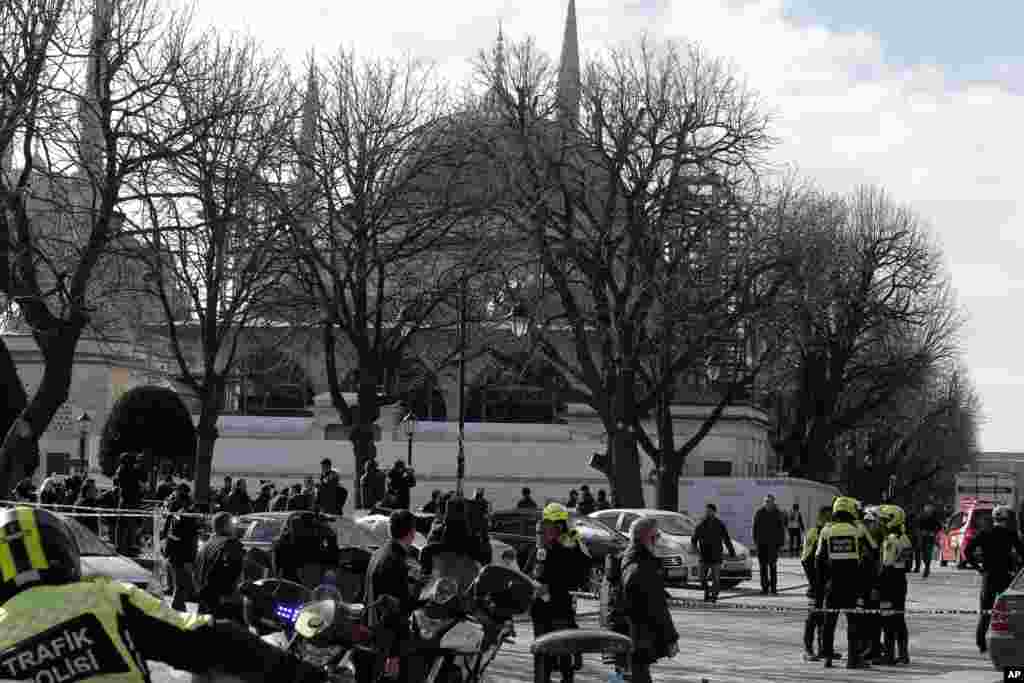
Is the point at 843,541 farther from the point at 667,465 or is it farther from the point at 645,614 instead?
the point at 667,465

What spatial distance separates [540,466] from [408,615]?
5388 cm

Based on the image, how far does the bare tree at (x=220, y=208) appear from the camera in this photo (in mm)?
34375

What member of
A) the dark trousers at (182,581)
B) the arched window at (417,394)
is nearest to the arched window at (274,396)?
the arched window at (417,394)

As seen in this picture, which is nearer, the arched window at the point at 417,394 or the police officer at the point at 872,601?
the police officer at the point at 872,601

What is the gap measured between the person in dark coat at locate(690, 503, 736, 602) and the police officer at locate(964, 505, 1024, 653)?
39.1ft

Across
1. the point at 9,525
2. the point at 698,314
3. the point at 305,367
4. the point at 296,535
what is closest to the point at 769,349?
the point at 698,314

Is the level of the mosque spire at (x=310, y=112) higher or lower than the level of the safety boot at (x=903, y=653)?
higher

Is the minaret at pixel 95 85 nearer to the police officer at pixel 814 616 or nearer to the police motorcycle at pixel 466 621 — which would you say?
the police officer at pixel 814 616

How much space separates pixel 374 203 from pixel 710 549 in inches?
532

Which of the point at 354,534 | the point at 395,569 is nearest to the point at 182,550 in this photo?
the point at 354,534

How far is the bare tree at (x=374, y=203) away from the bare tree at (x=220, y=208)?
4.59 feet

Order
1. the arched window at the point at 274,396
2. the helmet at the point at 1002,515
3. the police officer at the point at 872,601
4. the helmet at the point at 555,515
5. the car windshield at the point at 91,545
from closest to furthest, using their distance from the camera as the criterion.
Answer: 1. the helmet at the point at 555,515
2. the police officer at the point at 872,601
3. the helmet at the point at 1002,515
4. the car windshield at the point at 91,545
5. the arched window at the point at 274,396

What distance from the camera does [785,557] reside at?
2389 inches

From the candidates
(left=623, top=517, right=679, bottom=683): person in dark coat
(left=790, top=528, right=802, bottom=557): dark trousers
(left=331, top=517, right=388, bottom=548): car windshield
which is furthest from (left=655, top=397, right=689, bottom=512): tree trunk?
(left=623, top=517, right=679, bottom=683): person in dark coat
